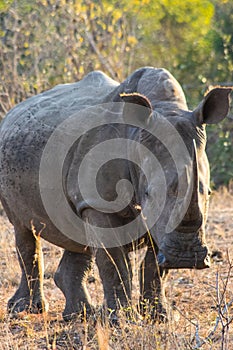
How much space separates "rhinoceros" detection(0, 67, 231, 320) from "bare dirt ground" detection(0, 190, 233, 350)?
0.19 meters

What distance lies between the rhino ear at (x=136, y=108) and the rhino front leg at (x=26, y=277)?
181 centimetres

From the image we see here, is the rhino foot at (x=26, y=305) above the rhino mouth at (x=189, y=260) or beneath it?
beneath

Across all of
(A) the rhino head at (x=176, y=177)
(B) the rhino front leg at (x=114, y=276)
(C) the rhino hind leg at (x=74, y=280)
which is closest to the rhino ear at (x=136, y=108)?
(A) the rhino head at (x=176, y=177)

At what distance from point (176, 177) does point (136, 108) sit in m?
0.71

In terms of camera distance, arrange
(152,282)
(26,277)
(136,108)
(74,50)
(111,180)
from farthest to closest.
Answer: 1. (74,50)
2. (26,277)
3. (152,282)
4. (111,180)
5. (136,108)

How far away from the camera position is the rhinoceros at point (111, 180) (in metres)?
4.96

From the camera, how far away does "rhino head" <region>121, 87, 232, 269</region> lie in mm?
4809

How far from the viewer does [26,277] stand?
698cm

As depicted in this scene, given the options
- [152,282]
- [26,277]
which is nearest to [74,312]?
[26,277]

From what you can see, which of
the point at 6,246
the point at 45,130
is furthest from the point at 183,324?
the point at 6,246

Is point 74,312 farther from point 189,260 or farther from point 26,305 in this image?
point 189,260

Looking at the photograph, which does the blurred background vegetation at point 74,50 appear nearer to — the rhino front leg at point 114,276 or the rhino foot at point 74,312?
the rhino foot at point 74,312

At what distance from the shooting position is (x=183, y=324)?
5535 mm

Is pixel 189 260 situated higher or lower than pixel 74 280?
higher
